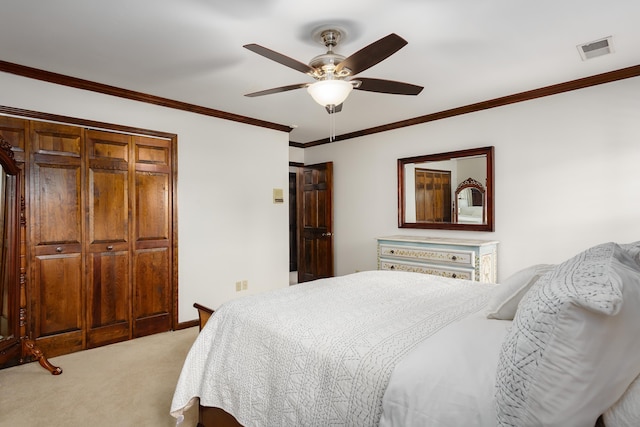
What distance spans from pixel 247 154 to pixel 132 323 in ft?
7.57

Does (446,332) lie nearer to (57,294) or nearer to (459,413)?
(459,413)

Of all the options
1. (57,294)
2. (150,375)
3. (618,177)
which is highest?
(618,177)

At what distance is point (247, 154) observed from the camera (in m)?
4.50

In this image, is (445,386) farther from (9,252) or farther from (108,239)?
(108,239)

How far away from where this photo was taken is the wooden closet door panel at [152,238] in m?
3.56

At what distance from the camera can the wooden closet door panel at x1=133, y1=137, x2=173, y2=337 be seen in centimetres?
356

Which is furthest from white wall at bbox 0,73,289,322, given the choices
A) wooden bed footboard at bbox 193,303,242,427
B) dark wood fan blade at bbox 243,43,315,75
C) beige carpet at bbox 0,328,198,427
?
dark wood fan blade at bbox 243,43,315,75

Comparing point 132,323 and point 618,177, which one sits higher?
point 618,177

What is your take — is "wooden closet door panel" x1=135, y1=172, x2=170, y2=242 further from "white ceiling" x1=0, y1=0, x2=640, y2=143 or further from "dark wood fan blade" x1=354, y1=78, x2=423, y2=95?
"dark wood fan blade" x1=354, y1=78, x2=423, y2=95

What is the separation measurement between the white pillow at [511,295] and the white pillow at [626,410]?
0.64 m

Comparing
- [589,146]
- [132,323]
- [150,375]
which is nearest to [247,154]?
[132,323]

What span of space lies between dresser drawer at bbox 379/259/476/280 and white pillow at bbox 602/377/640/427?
2.80 metres

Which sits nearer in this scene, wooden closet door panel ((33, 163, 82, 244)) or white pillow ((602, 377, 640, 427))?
white pillow ((602, 377, 640, 427))

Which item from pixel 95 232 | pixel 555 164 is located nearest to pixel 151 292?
pixel 95 232
